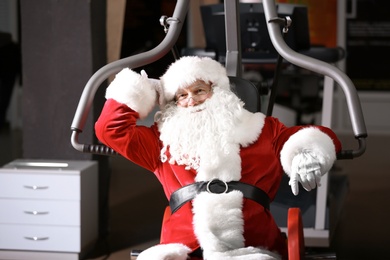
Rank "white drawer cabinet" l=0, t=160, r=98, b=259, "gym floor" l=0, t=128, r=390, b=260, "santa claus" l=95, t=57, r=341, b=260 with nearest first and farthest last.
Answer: "santa claus" l=95, t=57, r=341, b=260 < "white drawer cabinet" l=0, t=160, r=98, b=259 < "gym floor" l=0, t=128, r=390, b=260

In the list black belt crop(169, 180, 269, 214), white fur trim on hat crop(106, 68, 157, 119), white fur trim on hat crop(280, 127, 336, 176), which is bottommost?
black belt crop(169, 180, 269, 214)

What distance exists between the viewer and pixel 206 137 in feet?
7.88

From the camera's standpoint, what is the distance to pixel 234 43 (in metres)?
2.69

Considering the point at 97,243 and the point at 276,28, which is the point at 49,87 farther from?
the point at 276,28

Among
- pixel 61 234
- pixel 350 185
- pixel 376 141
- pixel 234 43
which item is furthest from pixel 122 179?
pixel 234 43

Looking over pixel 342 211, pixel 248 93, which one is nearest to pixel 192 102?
pixel 248 93

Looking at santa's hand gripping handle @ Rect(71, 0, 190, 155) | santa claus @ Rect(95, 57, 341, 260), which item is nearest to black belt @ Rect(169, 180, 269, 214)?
santa claus @ Rect(95, 57, 341, 260)

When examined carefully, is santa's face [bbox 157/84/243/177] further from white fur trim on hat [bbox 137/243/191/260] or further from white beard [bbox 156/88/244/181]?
white fur trim on hat [bbox 137/243/191/260]

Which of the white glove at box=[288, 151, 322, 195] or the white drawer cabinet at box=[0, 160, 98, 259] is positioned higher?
the white glove at box=[288, 151, 322, 195]

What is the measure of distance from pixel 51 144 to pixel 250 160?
1964 millimetres

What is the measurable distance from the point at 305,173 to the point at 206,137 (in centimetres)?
38

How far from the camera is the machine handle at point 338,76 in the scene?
2.19 m

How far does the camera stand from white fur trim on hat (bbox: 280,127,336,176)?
2.25 metres

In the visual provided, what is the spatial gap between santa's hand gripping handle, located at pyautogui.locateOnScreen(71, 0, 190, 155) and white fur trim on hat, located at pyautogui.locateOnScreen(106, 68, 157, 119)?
0.12ft
